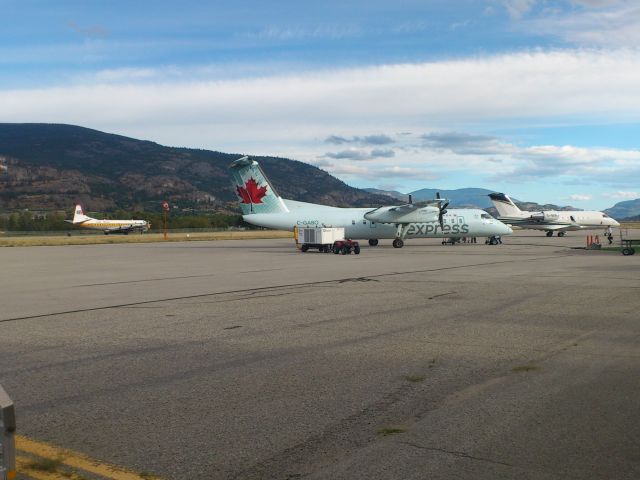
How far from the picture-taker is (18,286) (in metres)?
22.1

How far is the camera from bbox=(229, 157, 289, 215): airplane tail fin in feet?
155

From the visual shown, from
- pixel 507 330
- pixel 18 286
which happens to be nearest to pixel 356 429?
pixel 507 330

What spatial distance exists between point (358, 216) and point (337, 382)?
41.8 m

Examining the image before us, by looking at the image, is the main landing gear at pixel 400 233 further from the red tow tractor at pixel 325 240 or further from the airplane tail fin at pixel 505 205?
the airplane tail fin at pixel 505 205

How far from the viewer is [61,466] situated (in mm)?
5449

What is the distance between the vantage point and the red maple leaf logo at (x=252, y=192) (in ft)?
155

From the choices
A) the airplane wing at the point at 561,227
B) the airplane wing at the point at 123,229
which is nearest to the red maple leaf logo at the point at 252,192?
the airplane wing at the point at 561,227

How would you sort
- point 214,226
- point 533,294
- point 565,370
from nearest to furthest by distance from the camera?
point 565,370, point 533,294, point 214,226

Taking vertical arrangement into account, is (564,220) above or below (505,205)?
below

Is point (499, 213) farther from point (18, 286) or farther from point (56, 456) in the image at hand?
point (56, 456)

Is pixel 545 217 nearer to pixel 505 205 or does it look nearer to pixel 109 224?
pixel 505 205

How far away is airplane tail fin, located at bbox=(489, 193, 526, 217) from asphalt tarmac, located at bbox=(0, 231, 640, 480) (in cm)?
7471

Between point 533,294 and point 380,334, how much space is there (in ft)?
24.5

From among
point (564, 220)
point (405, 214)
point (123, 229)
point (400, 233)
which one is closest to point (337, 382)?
point (405, 214)
